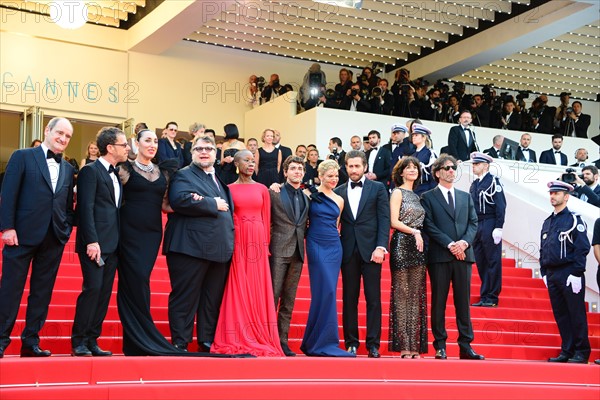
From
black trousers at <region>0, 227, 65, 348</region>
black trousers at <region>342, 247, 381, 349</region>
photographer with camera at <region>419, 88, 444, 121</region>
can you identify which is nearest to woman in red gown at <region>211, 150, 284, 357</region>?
black trousers at <region>342, 247, 381, 349</region>

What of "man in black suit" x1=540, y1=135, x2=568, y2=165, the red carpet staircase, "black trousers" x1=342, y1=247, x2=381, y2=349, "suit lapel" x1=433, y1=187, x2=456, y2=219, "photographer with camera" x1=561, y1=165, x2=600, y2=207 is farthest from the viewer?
"man in black suit" x1=540, y1=135, x2=568, y2=165

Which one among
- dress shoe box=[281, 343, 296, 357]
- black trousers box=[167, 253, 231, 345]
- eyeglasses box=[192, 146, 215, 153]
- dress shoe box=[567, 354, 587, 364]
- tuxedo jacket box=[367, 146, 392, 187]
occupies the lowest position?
dress shoe box=[567, 354, 587, 364]

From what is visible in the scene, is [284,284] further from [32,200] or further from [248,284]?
[32,200]

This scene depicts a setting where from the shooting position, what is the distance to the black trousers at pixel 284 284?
20.9ft

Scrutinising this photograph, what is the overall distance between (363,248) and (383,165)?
5125 mm

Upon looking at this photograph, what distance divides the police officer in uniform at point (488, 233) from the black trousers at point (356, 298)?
2.42m

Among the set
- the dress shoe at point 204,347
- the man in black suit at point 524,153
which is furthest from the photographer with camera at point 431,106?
the dress shoe at point 204,347

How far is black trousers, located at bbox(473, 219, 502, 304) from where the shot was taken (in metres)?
8.67

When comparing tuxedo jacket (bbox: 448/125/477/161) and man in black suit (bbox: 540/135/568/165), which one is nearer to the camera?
tuxedo jacket (bbox: 448/125/477/161)

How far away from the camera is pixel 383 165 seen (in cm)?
1156

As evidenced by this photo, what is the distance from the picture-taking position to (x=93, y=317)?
220 inches

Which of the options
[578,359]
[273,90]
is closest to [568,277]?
[578,359]

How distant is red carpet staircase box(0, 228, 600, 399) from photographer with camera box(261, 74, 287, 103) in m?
10.2

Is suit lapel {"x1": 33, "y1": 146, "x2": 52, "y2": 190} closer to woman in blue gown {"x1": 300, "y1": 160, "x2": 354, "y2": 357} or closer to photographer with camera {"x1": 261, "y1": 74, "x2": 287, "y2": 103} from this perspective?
woman in blue gown {"x1": 300, "y1": 160, "x2": 354, "y2": 357}
